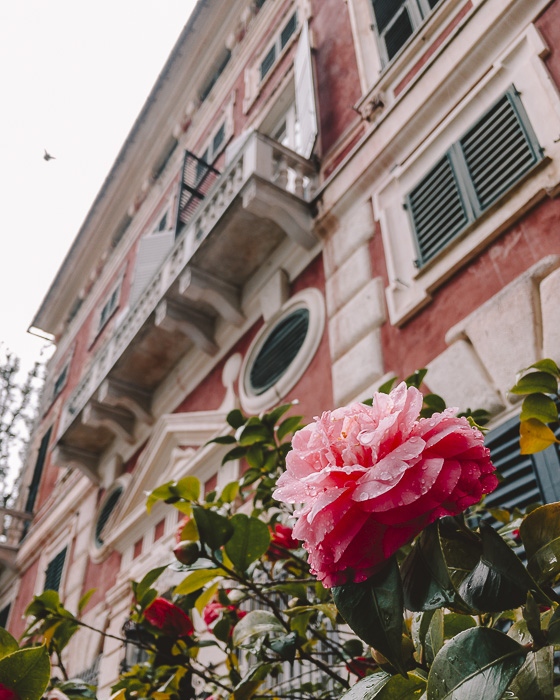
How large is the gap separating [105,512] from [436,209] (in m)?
6.01

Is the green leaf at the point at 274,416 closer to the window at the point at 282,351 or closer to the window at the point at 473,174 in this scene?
the window at the point at 473,174

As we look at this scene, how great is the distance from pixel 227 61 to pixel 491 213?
337 inches

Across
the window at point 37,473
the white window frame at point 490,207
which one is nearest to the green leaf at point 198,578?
the white window frame at point 490,207

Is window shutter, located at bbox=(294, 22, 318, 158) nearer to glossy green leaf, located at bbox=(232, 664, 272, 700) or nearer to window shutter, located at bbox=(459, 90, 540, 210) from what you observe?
window shutter, located at bbox=(459, 90, 540, 210)

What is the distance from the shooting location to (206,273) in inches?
243

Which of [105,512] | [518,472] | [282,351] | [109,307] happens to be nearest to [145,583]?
[518,472]

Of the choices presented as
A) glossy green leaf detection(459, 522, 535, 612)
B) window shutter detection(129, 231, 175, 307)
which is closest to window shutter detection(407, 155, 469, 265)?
glossy green leaf detection(459, 522, 535, 612)

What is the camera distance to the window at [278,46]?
8398 millimetres

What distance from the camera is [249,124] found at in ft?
27.4

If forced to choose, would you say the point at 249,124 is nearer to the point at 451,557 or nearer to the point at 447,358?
the point at 447,358

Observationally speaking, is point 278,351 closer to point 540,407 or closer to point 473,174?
point 473,174

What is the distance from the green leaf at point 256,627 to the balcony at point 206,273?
3.99m

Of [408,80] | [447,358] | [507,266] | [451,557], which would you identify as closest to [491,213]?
[507,266]

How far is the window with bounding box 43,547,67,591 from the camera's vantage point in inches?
355
